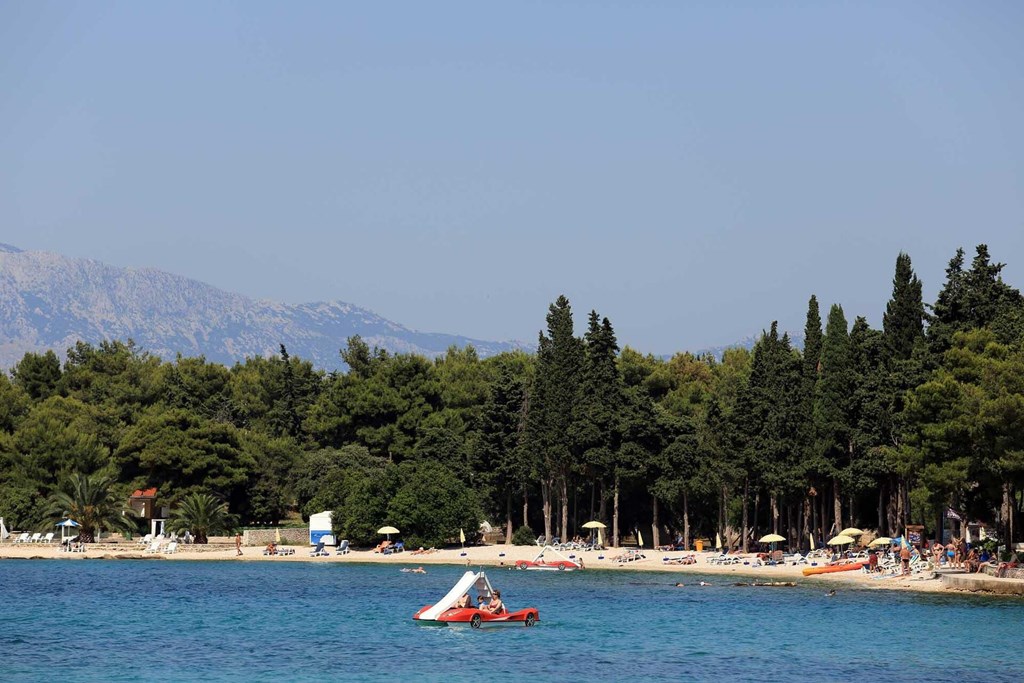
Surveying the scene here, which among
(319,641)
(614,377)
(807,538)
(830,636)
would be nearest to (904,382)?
(807,538)

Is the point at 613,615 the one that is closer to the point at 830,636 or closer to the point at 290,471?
the point at 830,636

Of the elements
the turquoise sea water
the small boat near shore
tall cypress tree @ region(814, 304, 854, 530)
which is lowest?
the turquoise sea water

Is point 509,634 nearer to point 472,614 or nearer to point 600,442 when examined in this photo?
point 472,614

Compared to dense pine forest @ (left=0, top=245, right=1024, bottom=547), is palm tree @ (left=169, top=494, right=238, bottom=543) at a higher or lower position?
lower

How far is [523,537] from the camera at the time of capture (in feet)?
266

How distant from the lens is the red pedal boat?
4175 cm

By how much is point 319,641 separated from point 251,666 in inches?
219

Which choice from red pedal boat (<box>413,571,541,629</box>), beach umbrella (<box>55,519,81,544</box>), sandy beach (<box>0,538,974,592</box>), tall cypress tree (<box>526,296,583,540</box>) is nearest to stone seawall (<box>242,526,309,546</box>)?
sandy beach (<box>0,538,974,592</box>)

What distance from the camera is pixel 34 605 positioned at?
50.6 meters

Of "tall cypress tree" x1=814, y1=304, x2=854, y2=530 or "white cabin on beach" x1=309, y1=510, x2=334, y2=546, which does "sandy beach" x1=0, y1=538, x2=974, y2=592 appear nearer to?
"white cabin on beach" x1=309, y1=510, x2=334, y2=546

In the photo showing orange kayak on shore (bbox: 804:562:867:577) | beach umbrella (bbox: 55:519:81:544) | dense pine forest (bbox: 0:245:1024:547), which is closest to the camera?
dense pine forest (bbox: 0:245:1024:547)

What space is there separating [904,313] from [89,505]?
149 feet

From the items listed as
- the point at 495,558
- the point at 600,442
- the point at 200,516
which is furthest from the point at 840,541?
the point at 200,516

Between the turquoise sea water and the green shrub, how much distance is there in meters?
18.8
